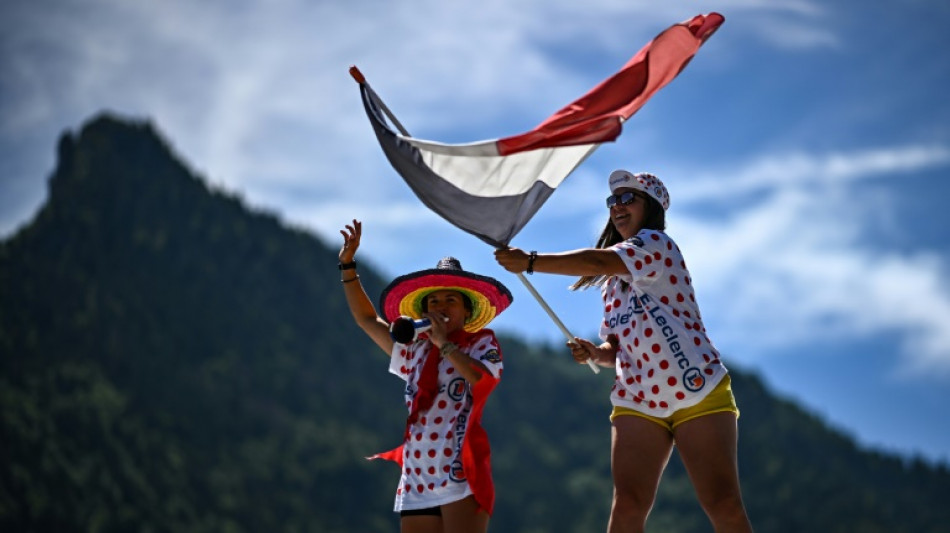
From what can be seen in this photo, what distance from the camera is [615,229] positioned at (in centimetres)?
556

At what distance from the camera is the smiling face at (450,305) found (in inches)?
233

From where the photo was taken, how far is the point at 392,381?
11794cm

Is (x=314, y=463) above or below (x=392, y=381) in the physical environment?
below

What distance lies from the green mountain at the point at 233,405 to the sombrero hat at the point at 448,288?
64.4 metres

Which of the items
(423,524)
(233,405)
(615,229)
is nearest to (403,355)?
(423,524)

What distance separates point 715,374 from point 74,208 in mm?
106949

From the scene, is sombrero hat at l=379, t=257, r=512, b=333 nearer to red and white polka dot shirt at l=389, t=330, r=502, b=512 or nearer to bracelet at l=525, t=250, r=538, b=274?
red and white polka dot shirt at l=389, t=330, r=502, b=512

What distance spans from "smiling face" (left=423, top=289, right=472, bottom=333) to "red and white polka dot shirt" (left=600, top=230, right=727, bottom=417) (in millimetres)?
953

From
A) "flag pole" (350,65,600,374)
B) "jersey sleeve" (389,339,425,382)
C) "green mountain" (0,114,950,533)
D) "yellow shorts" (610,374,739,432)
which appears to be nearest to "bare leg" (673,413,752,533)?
"yellow shorts" (610,374,739,432)

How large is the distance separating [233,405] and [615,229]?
94089 mm

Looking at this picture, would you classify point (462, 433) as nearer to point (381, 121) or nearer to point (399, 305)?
point (399, 305)

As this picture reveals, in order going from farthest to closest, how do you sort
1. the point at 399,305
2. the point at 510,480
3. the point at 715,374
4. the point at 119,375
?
the point at 510,480
the point at 119,375
the point at 399,305
the point at 715,374

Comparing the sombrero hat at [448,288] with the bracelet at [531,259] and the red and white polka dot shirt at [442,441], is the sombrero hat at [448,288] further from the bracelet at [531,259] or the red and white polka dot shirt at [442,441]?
the bracelet at [531,259]

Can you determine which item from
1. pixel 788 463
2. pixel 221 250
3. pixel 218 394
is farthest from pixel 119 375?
pixel 788 463
